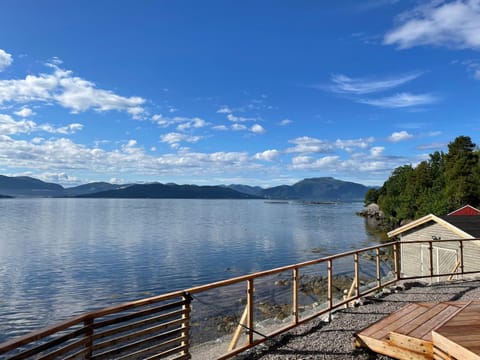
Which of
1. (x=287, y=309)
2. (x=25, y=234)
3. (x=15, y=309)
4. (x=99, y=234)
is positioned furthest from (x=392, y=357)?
(x=25, y=234)

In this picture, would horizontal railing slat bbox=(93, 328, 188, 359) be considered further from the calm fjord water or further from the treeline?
the treeline

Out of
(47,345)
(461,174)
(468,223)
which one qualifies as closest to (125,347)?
(47,345)

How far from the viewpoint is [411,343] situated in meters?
4.75

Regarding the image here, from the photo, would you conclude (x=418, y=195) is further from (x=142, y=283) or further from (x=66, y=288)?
(x=66, y=288)

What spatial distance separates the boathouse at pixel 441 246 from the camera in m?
19.3

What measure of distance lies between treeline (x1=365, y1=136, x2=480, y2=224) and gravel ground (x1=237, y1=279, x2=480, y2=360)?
44.9 metres

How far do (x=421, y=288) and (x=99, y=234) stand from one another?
48544 mm

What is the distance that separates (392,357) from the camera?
5137 millimetres

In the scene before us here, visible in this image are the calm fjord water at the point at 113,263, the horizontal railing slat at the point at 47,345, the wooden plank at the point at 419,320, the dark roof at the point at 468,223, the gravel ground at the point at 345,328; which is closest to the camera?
the horizontal railing slat at the point at 47,345

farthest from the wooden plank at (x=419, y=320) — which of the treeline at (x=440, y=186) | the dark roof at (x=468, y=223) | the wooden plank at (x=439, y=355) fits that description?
the treeline at (x=440, y=186)

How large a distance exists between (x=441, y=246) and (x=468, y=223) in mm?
2134

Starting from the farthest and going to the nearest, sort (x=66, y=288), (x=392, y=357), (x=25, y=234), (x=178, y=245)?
(x=25, y=234), (x=178, y=245), (x=66, y=288), (x=392, y=357)

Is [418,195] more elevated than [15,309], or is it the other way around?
[418,195]

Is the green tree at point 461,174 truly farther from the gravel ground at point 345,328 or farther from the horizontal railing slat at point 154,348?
the horizontal railing slat at point 154,348
